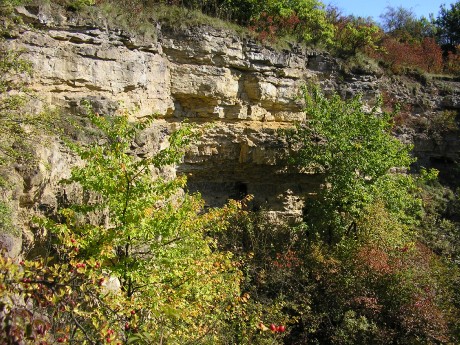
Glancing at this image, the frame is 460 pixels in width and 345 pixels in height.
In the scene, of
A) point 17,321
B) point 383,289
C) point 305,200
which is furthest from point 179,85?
point 17,321

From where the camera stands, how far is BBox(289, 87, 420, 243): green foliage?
12.0 metres

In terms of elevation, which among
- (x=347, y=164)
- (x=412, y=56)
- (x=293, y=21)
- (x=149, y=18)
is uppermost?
(x=412, y=56)

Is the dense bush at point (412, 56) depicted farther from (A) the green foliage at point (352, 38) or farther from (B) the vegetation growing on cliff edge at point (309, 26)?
(A) the green foliage at point (352, 38)

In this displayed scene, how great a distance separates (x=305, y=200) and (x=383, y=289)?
4.17 meters

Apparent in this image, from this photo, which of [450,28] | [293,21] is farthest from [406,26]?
[293,21]

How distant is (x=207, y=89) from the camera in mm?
12211

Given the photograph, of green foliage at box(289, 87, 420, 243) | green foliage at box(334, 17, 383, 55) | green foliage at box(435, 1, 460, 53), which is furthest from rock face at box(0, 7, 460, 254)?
green foliage at box(435, 1, 460, 53)

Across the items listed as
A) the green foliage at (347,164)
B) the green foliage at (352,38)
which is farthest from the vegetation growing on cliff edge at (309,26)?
the green foliage at (347,164)

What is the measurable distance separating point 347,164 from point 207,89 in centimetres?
419

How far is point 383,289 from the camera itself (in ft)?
34.0

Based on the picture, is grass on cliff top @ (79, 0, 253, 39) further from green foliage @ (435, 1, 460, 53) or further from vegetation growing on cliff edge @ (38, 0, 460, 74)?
green foliage @ (435, 1, 460, 53)

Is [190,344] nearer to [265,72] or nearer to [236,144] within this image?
[236,144]

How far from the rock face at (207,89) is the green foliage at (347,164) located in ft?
3.99

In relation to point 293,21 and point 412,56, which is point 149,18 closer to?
point 293,21
